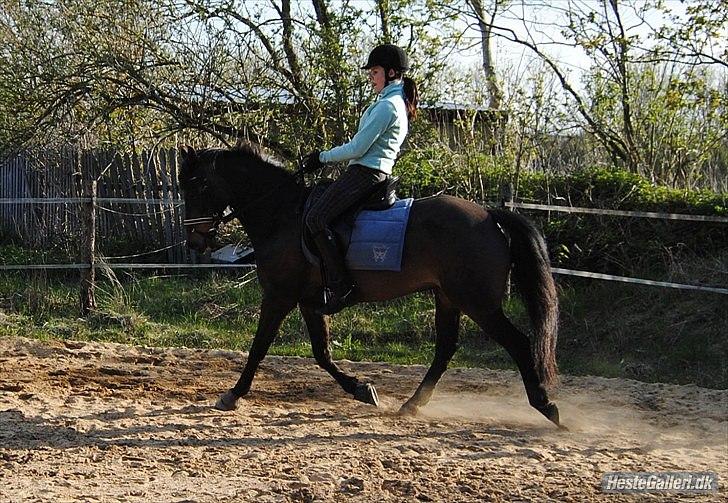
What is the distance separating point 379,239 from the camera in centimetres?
628

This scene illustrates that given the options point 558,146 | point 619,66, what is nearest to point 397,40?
point 619,66

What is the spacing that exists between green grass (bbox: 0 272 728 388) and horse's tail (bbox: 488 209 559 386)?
8.89 ft

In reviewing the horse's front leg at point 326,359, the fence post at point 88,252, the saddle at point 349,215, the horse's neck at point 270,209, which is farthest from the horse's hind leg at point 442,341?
the fence post at point 88,252

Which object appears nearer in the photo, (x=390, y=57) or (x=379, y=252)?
(x=390, y=57)

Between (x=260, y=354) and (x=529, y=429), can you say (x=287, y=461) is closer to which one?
(x=260, y=354)

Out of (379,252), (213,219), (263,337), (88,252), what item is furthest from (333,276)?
(88,252)

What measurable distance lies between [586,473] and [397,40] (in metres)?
7.58

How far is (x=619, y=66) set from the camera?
12.9m

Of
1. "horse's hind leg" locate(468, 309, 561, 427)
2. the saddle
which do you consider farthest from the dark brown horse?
the saddle

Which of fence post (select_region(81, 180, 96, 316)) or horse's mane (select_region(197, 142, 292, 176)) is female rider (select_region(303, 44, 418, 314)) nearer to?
horse's mane (select_region(197, 142, 292, 176))

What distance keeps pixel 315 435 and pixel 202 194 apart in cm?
215

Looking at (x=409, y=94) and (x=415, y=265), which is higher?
(x=409, y=94)

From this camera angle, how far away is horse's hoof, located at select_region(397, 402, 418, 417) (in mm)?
6574

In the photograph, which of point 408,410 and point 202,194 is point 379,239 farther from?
point 202,194
